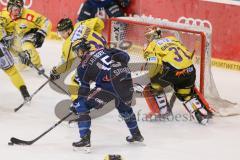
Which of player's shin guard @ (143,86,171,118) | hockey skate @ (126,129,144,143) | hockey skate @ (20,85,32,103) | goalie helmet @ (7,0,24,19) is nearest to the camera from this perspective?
hockey skate @ (126,129,144,143)

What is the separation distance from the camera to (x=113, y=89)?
5.84m

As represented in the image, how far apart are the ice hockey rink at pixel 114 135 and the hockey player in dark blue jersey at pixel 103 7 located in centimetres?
207

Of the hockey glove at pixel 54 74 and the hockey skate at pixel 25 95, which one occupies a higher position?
the hockey glove at pixel 54 74

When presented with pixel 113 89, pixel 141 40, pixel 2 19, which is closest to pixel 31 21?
pixel 2 19

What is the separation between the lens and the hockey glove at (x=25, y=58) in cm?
820

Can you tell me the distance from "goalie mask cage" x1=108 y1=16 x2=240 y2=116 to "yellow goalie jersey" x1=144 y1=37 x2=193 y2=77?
0.42 metres

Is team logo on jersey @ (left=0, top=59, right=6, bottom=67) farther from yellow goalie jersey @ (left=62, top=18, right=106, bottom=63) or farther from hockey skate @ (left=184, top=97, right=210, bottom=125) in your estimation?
hockey skate @ (left=184, top=97, right=210, bottom=125)

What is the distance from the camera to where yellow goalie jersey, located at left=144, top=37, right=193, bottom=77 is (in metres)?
6.66

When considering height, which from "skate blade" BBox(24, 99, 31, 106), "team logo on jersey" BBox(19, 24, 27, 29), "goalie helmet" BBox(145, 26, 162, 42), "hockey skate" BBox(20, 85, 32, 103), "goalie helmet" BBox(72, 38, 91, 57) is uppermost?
"goalie helmet" BBox(72, 38, 91, 57)

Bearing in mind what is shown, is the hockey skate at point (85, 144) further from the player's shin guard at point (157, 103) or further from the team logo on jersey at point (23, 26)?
the team logo on jersey at point (23, 26)

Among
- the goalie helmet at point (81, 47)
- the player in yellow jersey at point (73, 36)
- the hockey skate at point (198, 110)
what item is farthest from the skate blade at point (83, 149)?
the hockey skate at point (198, 110)

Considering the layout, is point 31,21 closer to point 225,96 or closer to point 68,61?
point 68,61

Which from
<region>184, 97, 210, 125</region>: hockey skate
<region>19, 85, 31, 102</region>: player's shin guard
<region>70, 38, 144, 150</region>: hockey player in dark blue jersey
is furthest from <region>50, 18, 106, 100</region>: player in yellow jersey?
<region>184, 97, 210, 125</region>: hockey skate

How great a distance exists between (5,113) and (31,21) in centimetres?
166
